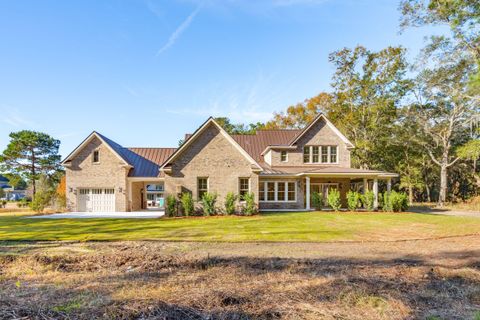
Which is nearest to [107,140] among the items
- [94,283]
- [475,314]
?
[94,283]

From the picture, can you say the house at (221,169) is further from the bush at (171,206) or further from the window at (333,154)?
the bush at (171,206)

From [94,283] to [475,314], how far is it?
6.18m

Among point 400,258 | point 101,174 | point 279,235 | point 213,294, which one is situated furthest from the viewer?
point 101,174

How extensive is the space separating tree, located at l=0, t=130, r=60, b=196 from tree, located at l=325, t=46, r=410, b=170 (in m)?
35.4

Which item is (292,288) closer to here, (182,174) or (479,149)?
(182,174)

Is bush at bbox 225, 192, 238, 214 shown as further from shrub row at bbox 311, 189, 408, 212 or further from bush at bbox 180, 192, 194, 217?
shrub row at bbox 311, 189, 408, 212

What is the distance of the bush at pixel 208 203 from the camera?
1825 centimetres

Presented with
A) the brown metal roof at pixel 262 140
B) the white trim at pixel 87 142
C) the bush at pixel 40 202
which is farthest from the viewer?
the brown metal roof at pixel 262 140

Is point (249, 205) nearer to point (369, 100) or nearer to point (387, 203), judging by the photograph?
point (387, 203)

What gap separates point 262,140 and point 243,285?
22.4 m

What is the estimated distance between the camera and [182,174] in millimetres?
18938

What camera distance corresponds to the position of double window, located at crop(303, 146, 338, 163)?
24219mm

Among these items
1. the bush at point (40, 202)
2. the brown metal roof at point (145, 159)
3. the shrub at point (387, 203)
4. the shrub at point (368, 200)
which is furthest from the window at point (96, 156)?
the shrub at point (387, 203)

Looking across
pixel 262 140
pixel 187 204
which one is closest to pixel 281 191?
pixel 262 140
